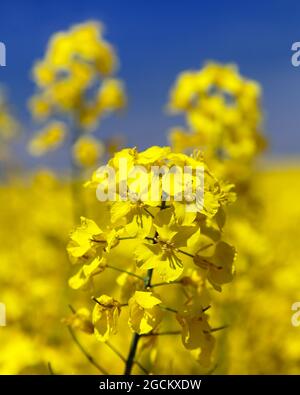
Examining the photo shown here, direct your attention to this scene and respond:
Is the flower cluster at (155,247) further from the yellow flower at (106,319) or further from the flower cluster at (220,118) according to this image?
the flower cluster at (220,118)

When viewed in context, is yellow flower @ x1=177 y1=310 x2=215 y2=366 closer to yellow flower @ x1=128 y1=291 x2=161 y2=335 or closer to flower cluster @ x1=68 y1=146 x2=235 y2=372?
flower cluster @ x1=68 y1=146 x2=235 y2=372

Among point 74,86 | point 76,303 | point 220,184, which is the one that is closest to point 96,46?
point 74,86

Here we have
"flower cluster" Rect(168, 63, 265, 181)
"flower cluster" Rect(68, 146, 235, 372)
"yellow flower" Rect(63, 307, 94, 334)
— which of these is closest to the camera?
"flower cluster" Rect(68, 146, 235, 372)

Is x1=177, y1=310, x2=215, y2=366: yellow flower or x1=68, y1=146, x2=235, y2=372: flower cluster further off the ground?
x1=68, y1=146, x2=235, y2=372: flower cluster

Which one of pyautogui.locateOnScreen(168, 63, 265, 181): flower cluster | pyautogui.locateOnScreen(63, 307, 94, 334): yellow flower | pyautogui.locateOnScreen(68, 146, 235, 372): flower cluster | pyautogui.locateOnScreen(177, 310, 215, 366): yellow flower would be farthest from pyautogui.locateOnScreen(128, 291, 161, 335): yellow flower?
pyautogui.locateOnScreen(168, 63, 265, 181): flower cluster

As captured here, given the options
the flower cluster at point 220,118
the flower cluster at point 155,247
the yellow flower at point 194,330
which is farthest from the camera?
the flower cluster at point 220,118

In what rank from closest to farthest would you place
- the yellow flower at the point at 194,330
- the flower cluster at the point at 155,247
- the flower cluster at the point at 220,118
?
1. the flower cluster at the point at 155,247
2. the yellow flower at the point at 194,330
3. the flower cluster at the point at 220,118

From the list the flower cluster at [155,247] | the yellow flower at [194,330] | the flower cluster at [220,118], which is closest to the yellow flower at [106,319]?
the flower cluster at [155,247]

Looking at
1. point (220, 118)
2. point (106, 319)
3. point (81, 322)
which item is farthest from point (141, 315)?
point (220, 118)
